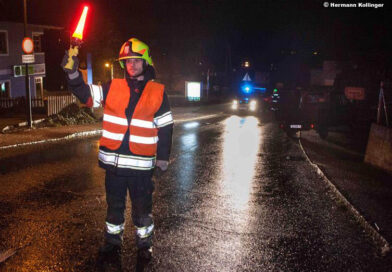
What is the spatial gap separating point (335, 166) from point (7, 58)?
2539 centimetres

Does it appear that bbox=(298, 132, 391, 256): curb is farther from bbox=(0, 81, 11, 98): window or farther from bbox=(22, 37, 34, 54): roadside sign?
bbox=(0, 81, 11, 98): window

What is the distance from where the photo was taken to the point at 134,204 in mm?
4430

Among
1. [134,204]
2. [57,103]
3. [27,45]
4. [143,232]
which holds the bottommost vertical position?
[143,232]

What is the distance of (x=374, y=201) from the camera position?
22.4 ft

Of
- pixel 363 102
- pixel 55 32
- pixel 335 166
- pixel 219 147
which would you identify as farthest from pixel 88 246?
pixel 363 102

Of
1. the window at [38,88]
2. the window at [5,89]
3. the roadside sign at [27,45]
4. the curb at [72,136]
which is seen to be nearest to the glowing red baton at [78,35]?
the curb at [72,136]

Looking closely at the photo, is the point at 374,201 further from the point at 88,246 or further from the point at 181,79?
the point at 181,79

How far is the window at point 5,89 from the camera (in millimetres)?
27938

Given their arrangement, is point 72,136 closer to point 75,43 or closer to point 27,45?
point 27,45

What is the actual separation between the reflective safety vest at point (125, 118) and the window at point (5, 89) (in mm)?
26699

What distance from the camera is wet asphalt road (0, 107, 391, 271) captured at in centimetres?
437

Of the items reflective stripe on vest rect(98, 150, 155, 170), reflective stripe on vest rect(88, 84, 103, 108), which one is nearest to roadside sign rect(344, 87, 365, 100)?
reflective stripe on vest rect(98, 150, 155, 170)

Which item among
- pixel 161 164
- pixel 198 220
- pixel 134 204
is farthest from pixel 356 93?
pixel 134 204

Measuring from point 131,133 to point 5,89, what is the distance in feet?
91.1
